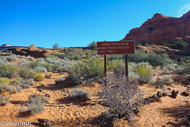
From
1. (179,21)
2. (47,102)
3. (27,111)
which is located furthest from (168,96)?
(179,21)

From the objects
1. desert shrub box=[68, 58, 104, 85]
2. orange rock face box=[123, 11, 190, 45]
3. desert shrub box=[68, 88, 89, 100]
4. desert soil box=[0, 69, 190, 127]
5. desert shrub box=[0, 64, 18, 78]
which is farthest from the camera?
orange rock face box=[123, 11, 190, 45]

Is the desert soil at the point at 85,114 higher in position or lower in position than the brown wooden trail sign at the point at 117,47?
lower

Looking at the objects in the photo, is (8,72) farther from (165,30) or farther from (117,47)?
(165,30)

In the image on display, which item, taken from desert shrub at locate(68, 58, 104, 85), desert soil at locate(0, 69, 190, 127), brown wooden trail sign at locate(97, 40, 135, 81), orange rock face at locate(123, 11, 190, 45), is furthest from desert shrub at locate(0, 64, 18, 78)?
orange rock face at locate(123, 11, 190, 45)

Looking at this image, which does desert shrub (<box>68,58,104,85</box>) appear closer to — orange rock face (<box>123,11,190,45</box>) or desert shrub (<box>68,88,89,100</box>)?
desert shrub (<box>68,88,89,100</box>)

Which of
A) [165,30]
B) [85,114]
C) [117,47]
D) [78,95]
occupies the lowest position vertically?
[85,114]

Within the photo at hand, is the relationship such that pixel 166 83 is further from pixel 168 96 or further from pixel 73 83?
pixel 73 83

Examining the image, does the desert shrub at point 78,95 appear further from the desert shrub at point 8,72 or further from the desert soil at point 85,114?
the desert shrub at point 8,72

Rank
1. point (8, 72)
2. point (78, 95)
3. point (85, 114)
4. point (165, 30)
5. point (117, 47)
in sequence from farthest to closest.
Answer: point (165, 30), point (8, 72), point (117, 47), point (78, 95), point (85, 114)

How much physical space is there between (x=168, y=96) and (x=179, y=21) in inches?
2703

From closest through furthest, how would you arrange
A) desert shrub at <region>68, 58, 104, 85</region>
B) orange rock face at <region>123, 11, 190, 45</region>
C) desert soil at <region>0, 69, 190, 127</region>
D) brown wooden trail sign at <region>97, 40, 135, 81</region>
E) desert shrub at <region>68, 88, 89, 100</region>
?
desert soil at <region>0, 69, 190, 127</region>, desert shrub at <region>68, 88, 89, 100</region>, brown wooden trail sign at <region>97, 40, 135, 81</region>, desert shrub at <region>68, 58, 104, 85</region>, orange rock face at <region>123, 11, 190, 45</region>

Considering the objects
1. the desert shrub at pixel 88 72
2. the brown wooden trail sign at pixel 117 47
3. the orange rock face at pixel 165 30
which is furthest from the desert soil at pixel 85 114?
the orange rock face at pixel 165 30

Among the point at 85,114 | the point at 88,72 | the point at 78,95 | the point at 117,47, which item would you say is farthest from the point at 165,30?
the point at 85,114

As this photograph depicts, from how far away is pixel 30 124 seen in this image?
3084mm
